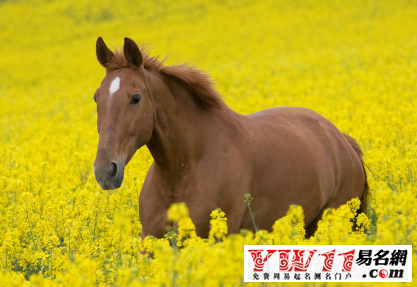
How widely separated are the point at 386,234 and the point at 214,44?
1192 inches

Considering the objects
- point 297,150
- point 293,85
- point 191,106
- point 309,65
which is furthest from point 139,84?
point 309,65

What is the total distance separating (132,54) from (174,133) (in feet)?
2.25

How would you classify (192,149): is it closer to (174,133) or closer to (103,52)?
(174,133)

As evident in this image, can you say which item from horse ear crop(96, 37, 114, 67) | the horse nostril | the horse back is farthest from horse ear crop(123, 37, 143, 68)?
the horse back

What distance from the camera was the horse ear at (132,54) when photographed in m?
4.16

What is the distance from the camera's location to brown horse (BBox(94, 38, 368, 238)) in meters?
4.00

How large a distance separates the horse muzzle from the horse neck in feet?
2.01

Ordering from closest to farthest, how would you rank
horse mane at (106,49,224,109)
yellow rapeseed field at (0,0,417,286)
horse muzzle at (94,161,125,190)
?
yellow rapeseed field at (0,0,417,286), horse muzzle at (94,161,125,190), horse mane at (106,49,224,109)

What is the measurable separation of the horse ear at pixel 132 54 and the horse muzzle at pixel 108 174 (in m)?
0.83

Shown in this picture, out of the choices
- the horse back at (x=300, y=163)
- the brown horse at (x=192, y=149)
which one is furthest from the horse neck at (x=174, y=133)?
the horse back at (x=300, y=163)

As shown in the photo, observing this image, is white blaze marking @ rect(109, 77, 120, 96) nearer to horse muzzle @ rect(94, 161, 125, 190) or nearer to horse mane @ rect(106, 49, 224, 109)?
horse mane @ rect(106, 49, 224, 109)

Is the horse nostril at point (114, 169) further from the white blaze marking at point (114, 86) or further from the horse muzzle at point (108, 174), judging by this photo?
the white blaze marking at point (114, 86)

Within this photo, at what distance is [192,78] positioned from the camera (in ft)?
15.0

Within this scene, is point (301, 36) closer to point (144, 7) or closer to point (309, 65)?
point (309, 65)
